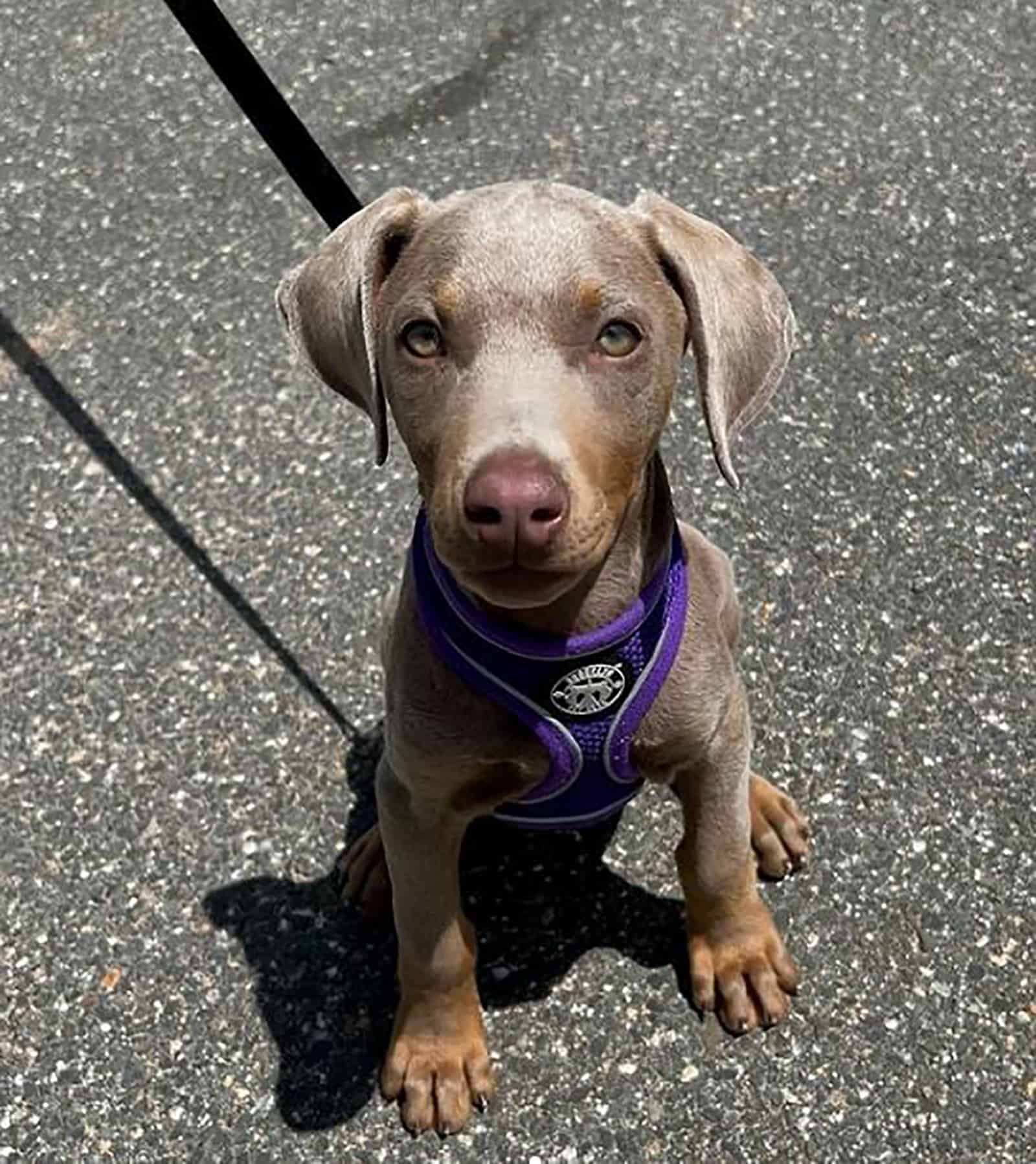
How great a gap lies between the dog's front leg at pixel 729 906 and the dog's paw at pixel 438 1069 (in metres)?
0.44

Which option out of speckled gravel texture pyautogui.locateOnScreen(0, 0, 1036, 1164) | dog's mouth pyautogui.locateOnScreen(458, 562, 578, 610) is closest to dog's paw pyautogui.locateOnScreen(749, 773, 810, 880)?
speckled gravel texture pyautogui.locateOnScreen(0, 0, 1036, 1164)

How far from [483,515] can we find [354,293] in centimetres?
52

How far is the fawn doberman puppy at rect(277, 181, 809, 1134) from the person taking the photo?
2.32 m

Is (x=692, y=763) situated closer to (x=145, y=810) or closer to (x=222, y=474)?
(x=145, y=810)

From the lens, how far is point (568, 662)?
2.71 meters

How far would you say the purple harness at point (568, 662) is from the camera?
2697mm

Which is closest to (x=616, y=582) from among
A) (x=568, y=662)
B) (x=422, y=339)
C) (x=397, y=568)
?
(x=568, y=662)

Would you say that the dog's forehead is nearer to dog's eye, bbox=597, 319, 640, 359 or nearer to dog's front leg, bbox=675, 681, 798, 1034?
dog's eye, bbox=597, 319, 640, 359

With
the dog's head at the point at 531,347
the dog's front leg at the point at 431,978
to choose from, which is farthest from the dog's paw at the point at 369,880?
the dog's head at the point at 531,347

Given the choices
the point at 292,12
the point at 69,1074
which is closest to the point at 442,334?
the point at 69,1074

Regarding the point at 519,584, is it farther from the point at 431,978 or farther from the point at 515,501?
the point at 431,978

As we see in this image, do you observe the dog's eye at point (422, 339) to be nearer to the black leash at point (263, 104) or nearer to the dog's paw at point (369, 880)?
the black leash at point (263, 104)

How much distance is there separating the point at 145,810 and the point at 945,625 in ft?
5.89

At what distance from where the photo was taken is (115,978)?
3441 millimetres
